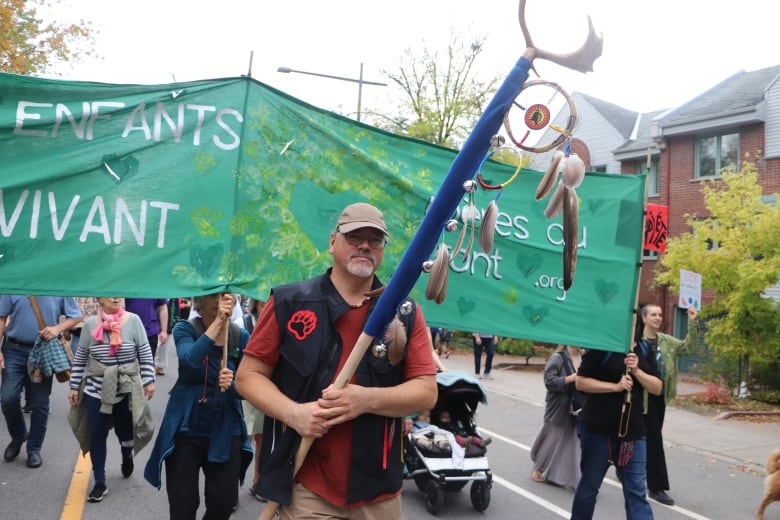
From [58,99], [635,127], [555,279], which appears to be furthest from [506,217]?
[635,127]

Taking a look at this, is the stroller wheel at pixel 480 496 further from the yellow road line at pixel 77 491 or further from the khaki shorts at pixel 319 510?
the khaki shorts at pixel 319 510

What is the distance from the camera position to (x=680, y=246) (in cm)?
1600

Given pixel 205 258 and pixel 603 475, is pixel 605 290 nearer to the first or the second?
pixel 603 475

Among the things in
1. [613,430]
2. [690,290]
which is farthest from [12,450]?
[690,290]

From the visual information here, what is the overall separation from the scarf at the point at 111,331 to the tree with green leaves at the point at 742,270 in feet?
39.9

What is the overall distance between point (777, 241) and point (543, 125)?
13787 mm

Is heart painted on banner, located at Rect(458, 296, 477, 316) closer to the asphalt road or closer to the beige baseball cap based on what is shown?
the beige baseball cap

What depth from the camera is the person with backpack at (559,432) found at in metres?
7.59

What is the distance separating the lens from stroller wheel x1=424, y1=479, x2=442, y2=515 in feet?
21.1

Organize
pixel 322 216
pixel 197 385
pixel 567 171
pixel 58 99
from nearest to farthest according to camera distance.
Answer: pixel 567 171 → pixel 58 99 → pixel 322 216 → pixel 197 385

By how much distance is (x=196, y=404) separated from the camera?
4.33 meters

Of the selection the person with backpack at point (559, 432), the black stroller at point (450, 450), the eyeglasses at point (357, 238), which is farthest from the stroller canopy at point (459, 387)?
the eyeglasses at point (357, 238)

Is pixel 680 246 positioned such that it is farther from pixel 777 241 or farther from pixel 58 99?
pixel 58 99

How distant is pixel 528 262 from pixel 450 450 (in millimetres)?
2908
